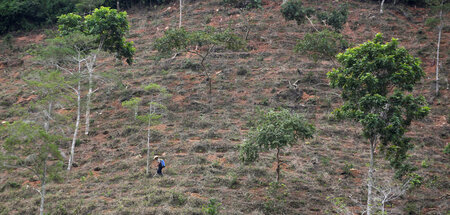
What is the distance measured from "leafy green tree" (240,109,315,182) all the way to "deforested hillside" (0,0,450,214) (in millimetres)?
108

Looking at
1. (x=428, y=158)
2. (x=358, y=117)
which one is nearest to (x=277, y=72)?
(x=428, y=158)

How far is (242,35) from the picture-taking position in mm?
30375

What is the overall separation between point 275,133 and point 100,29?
37.5 ft

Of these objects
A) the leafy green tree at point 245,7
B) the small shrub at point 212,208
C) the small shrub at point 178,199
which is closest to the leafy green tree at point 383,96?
the small shrub at point 212,208

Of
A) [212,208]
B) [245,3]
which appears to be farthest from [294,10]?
[212,208]

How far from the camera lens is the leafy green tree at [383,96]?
11758 millimetres

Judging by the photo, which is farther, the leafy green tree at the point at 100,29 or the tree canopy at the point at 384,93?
the leafy green tree at the point at 100,29

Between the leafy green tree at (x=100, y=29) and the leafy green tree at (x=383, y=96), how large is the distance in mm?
12239

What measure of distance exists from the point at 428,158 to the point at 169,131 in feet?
41.3

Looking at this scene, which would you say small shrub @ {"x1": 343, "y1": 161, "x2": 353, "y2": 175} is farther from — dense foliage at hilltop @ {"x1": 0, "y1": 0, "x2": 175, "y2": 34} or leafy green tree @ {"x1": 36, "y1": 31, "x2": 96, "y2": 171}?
dense foliage at hilltop @ {"x1": 0, "y1": 0, "x2": 175, "y2": 34}

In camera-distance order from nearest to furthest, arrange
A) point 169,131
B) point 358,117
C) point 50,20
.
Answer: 1. point 358,117
2. point 169,131
3. point 50,20

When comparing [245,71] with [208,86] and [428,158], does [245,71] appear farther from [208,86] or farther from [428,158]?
[428,158]

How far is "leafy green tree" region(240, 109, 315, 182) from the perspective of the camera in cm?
1314

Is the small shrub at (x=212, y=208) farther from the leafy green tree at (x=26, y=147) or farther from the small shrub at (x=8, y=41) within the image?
the small shrub at (x=8, y=41)
